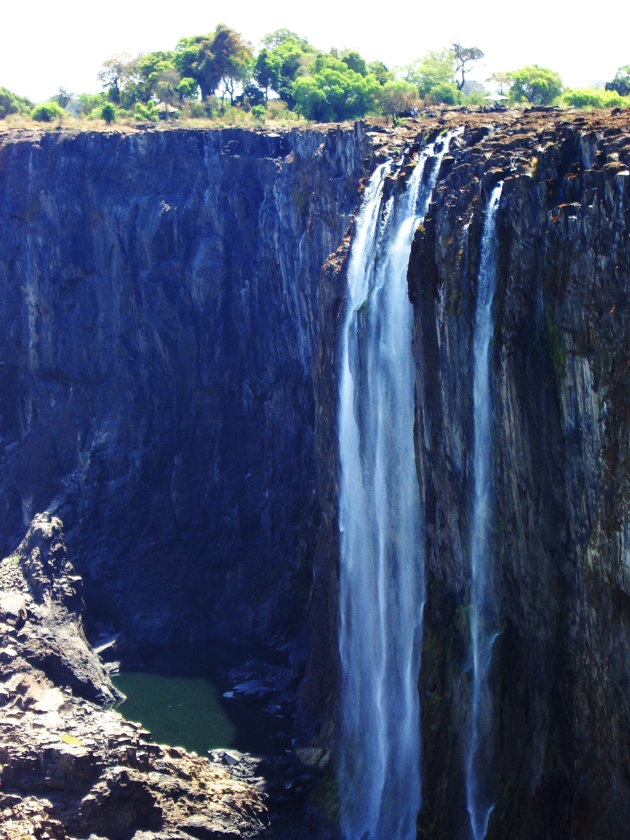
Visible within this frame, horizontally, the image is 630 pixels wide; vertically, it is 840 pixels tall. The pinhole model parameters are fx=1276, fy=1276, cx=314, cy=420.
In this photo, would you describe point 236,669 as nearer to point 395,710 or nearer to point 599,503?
point 395,710

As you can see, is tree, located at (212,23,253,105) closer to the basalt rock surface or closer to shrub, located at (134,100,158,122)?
shrub, located at (134,100,158,122)

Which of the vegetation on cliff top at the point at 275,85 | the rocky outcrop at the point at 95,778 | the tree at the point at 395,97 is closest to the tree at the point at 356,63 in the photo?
the vegetation on cliff top at the point at 275,85

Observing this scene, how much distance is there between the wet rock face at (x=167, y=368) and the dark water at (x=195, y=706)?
2.60m

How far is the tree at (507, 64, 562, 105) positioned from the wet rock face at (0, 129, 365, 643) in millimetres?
18637

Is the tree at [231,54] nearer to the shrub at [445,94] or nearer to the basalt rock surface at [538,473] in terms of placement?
the shrub at [445,94]

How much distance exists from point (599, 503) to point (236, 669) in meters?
30.3

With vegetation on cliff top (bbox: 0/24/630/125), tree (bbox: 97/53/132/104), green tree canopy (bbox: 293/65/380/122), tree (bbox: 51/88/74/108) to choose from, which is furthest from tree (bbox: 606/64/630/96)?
tree (bbox: 51/88/74/108)

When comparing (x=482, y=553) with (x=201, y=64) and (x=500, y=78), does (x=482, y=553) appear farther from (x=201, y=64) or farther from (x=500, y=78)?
(x=201, y=64)

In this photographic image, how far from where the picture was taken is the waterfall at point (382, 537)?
43.2m

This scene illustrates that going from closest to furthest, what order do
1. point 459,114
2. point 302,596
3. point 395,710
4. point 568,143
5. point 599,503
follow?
1. point 599,503
2. point 568,143
3. point 395,710
4. point 459,114
5. point 302,596

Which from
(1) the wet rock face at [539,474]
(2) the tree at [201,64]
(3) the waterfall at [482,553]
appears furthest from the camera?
(2) the tree at [201,64]

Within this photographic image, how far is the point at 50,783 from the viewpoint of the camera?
40.8 meters

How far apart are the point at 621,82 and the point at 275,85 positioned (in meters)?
24.4

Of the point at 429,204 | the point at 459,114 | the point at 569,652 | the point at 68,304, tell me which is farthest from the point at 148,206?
the point at 569,652
